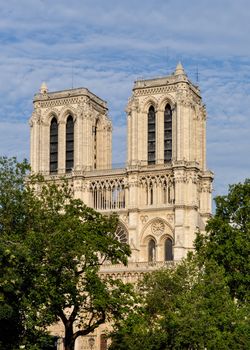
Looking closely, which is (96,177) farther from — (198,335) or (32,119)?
(198,335)

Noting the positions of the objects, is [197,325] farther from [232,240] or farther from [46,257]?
[232,240]

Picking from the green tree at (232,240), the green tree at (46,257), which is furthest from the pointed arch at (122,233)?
the green tree at (46,257)

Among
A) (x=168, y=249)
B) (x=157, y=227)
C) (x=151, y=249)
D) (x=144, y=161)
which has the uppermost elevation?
(x=144, y=161)

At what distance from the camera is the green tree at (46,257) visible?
1572 inches

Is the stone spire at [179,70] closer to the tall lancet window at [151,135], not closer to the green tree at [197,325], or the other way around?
the tall lancet window at [151,135]

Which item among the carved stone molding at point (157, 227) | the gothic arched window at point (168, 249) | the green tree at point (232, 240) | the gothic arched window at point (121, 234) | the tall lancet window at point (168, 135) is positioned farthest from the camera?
the tall lancet window at point (168, 135)

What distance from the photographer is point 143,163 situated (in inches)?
3465

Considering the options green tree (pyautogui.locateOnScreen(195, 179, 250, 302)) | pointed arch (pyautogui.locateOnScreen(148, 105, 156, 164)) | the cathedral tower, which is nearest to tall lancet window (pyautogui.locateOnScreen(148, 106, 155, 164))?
pointed arch (pyautogui.locateOnScreen(148, 105, 156, 164))

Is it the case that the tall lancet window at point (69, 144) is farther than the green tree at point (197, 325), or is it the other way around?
the tall lancet window at point (69, 144)

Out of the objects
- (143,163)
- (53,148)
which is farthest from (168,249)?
(53,148)

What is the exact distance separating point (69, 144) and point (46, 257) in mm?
50994

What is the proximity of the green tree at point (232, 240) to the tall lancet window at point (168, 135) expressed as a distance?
30828mm

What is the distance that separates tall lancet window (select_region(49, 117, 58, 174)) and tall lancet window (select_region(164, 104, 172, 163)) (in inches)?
505

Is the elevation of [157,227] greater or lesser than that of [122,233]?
greater
